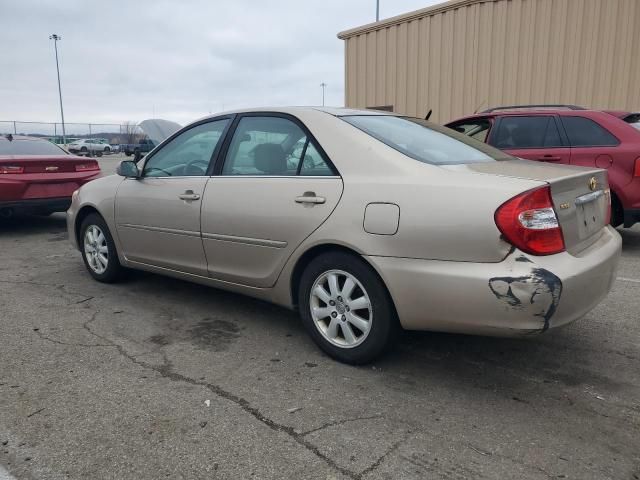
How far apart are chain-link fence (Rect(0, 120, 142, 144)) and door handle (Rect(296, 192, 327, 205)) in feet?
125

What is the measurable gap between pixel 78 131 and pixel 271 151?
142 ft

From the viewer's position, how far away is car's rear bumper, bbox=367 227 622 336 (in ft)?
8.06

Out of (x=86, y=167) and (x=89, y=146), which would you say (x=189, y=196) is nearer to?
(x=86, y=167)

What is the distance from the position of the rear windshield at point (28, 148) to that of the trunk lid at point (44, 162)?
0.35m

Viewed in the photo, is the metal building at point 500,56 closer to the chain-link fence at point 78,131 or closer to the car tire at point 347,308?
the car tire at point 347,308

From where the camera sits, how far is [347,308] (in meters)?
3.03

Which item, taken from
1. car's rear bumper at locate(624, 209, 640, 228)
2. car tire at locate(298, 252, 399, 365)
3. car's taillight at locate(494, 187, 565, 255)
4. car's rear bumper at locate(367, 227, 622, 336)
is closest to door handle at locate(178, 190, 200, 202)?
car tire at locate(298, 252, 399, 365)

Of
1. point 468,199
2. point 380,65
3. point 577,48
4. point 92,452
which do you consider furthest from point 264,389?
point 380,65

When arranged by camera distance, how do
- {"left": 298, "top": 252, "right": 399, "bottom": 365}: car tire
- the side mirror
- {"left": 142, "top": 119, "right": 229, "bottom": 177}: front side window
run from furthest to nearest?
the side mirror < {"left": 142, "top": 119, "right": 229, "bottom": 177}: front side window < {"left": 298, "top": 252, "right": 399, "bottom": 365}: car tire

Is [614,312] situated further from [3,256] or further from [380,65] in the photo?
[380,65]

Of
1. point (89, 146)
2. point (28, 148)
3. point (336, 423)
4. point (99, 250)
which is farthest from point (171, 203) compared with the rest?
point (89, 146)

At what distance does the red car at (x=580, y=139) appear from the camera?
5629 millimetres

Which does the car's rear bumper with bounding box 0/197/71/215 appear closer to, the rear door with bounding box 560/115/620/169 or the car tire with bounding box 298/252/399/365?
the car tire with bounding box 298/252/399/365

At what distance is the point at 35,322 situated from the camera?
3840 millimetres
